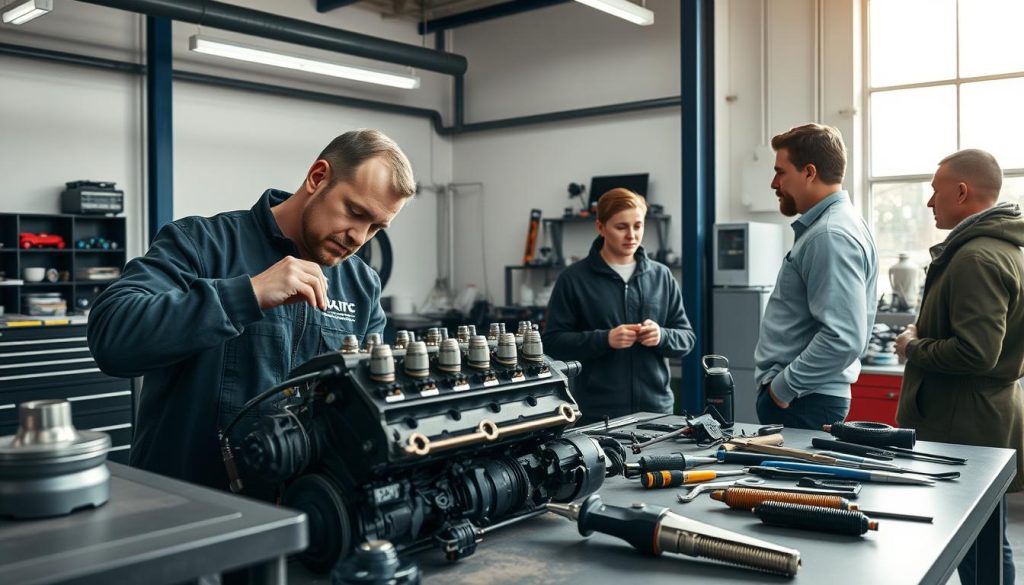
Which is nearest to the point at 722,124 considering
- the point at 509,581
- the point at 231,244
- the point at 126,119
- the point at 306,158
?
the point at 306,158

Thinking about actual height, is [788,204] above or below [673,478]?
above

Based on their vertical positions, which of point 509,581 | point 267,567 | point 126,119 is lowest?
point 509,581

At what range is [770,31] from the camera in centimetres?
539

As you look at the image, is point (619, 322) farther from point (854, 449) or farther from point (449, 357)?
point (449, 357)

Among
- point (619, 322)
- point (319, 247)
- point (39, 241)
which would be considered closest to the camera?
point (319, 247)

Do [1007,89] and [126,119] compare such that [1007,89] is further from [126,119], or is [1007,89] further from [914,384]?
[126,119]

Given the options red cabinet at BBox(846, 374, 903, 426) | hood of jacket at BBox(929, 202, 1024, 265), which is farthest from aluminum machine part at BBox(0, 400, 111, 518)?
red cabinet at BBox(846, 374, 903, 426)

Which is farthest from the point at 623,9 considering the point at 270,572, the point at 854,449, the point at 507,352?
the point at 270,572

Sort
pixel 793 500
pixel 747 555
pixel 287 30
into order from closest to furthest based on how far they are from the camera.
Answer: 1. pixel 747 555
2. pixel 793 500
3. pixel 287 30

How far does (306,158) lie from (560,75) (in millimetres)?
2081

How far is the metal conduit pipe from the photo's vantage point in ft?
17.0

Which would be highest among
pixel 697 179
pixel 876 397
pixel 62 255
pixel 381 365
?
pixel 697 179

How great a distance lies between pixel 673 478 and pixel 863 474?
0.32 metres

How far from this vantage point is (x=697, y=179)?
507 centimetres
